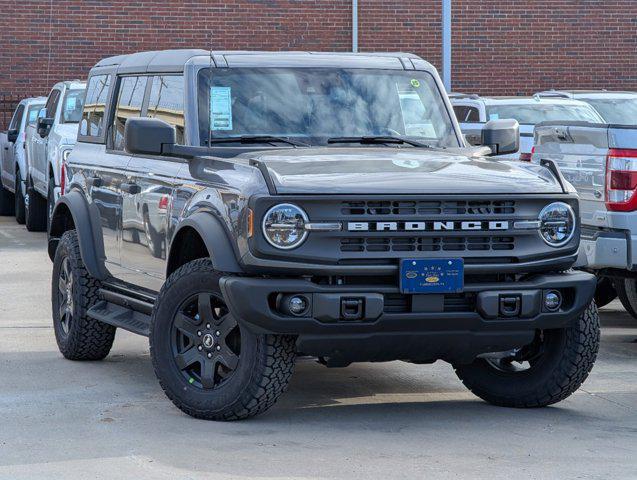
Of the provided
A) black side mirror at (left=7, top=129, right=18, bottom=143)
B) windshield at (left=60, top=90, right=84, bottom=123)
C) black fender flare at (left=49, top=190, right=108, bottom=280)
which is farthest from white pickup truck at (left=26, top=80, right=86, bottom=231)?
black fender flare at (left=49, top=190, right=108, bottom=280)

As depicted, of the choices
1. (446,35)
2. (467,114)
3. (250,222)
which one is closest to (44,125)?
(467,114)

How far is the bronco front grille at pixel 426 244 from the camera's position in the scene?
674 cm

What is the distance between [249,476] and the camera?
237 inches

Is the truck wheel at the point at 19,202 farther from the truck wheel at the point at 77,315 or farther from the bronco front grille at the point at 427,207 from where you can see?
the bronco front grille at the point at 427,207

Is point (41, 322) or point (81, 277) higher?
point (81, 277)

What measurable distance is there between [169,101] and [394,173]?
1803 mm

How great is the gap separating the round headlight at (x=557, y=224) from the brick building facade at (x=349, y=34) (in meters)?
21.5

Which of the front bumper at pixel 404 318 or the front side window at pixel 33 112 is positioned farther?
the front side window at pixel 33 112

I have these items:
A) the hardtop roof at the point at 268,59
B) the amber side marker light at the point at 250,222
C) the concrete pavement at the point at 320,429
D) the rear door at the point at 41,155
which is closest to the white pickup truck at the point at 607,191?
the concrete pavement at the point at 320,429

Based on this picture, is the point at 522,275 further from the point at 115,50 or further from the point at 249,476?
the point at 115,50

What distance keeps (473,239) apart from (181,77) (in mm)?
2118

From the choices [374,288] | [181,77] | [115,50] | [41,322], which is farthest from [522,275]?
[115,50]

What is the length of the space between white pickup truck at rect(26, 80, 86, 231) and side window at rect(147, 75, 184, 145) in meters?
8.38

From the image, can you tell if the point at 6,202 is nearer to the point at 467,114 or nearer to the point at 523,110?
the point at 467,114
